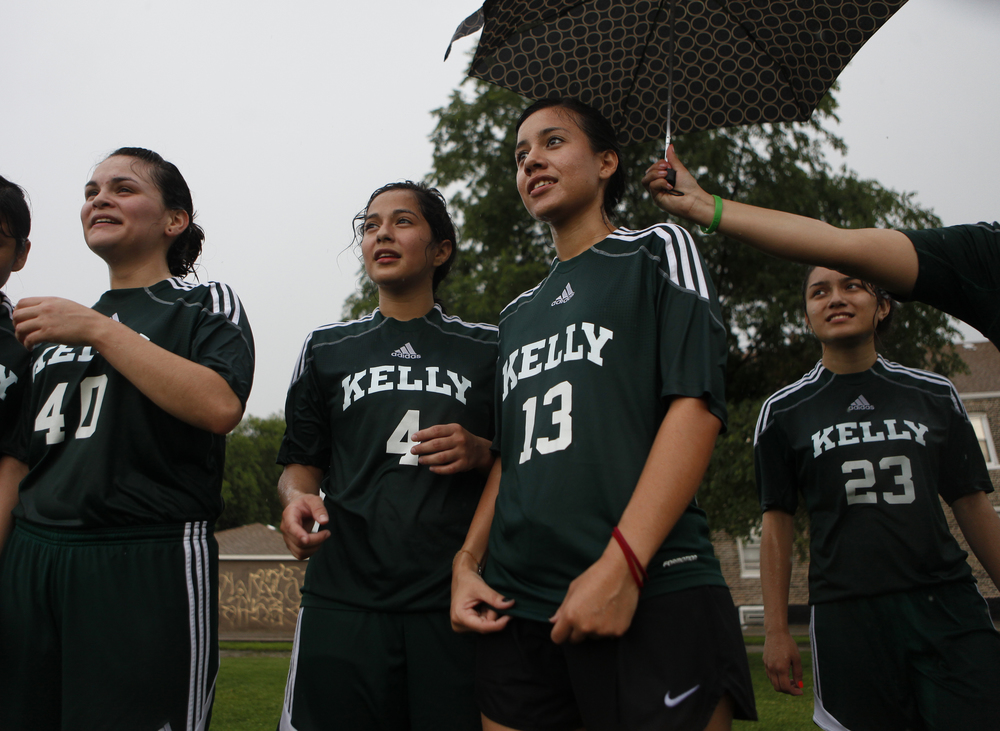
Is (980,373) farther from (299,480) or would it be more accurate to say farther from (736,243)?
(299,480)

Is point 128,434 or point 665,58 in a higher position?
point 665,58

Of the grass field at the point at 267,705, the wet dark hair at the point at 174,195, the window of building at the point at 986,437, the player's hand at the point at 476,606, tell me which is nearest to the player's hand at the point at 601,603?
the player's hand at the point at 476,606

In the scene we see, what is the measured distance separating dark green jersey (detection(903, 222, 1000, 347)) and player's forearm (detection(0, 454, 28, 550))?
306 cm

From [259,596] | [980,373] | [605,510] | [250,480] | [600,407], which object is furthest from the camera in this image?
[250,480]

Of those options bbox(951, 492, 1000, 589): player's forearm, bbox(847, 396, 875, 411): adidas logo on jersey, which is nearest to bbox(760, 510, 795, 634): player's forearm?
bbox(847, 396, 875, 411): adidas logo on jersey

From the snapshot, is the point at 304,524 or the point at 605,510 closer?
the point at 605,510

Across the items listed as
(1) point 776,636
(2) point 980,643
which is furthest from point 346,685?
(2) point 980,643

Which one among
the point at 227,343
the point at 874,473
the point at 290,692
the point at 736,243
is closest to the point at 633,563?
the point at 290,692

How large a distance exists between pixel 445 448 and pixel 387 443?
356 millimetres

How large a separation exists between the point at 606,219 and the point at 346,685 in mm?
1828

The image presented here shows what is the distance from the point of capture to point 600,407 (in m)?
2.20

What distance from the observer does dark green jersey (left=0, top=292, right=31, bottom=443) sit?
3.06m

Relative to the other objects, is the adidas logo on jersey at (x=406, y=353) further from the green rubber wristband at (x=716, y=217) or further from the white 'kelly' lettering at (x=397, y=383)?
the green rubber wristband at (x=716, y=217)

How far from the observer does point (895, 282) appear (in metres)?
2.16
